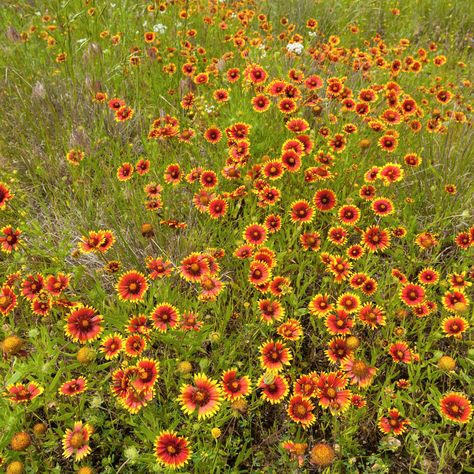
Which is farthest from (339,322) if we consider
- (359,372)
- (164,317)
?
(164,317)

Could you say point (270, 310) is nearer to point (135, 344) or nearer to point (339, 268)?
point (339, 268)

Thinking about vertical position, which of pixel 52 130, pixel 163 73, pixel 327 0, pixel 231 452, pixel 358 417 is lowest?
pixel 231 452

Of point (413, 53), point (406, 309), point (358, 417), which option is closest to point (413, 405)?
point (358, 417)

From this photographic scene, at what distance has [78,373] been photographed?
1.71 metres

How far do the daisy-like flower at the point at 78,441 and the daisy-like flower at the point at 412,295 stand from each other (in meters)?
1.35

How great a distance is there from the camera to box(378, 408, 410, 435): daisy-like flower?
57.4 inches

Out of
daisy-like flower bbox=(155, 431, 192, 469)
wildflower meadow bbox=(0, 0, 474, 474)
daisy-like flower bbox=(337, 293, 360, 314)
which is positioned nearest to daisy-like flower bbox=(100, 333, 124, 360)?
wildflower meadow bbox=(0, 0, 474, 474)

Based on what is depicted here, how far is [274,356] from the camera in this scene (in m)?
1.54

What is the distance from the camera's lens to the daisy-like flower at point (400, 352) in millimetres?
1602

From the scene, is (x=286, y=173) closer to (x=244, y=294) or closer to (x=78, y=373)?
(x=244, y=294)

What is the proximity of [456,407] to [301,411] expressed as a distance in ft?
1.85

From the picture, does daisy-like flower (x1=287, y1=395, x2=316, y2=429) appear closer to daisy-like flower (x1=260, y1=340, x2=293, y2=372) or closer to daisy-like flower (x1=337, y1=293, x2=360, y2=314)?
daisy-like flower (x1=260, y1=340, x2=293, y2=372)

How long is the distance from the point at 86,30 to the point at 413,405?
391cm

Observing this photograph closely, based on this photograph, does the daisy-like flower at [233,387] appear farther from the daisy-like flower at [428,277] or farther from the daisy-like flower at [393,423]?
the daisy-like flower at [428,277]
